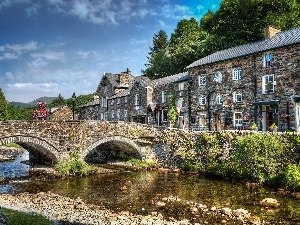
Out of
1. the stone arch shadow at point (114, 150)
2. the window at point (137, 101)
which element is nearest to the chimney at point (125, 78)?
the window at point (137, 101)

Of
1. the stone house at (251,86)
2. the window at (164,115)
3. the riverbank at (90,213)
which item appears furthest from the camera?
the window at (164,115)

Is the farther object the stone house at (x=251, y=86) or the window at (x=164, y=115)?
the window at (x=164, y=115)

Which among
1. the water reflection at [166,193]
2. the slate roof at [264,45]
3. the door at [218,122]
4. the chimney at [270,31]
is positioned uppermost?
the chimney at [270,31]

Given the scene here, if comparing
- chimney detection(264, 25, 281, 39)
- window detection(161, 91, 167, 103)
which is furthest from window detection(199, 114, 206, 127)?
chimney detection(264, 25, 281, 39)

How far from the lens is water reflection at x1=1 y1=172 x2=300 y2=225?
17.2 m

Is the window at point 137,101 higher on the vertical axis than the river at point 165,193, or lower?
higher

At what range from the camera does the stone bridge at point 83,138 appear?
90.5 ft

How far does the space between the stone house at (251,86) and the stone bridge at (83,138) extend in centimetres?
829

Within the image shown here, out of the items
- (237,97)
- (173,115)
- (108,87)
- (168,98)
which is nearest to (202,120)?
(173,115)

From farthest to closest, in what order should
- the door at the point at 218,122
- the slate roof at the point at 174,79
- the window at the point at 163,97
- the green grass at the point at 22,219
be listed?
1. the window at the point at 163,97
2. the slate roof at the point at 174,79
3. the door at the point at 218,122
4. the green grass at the point at 22,219

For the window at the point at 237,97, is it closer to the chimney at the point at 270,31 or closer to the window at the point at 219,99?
the window at the point at 219,99

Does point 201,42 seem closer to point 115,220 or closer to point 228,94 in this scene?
point 228,94

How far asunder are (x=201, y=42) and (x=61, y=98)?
89.3 meters

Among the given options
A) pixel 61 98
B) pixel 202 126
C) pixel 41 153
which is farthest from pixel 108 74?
pixel 61 98
